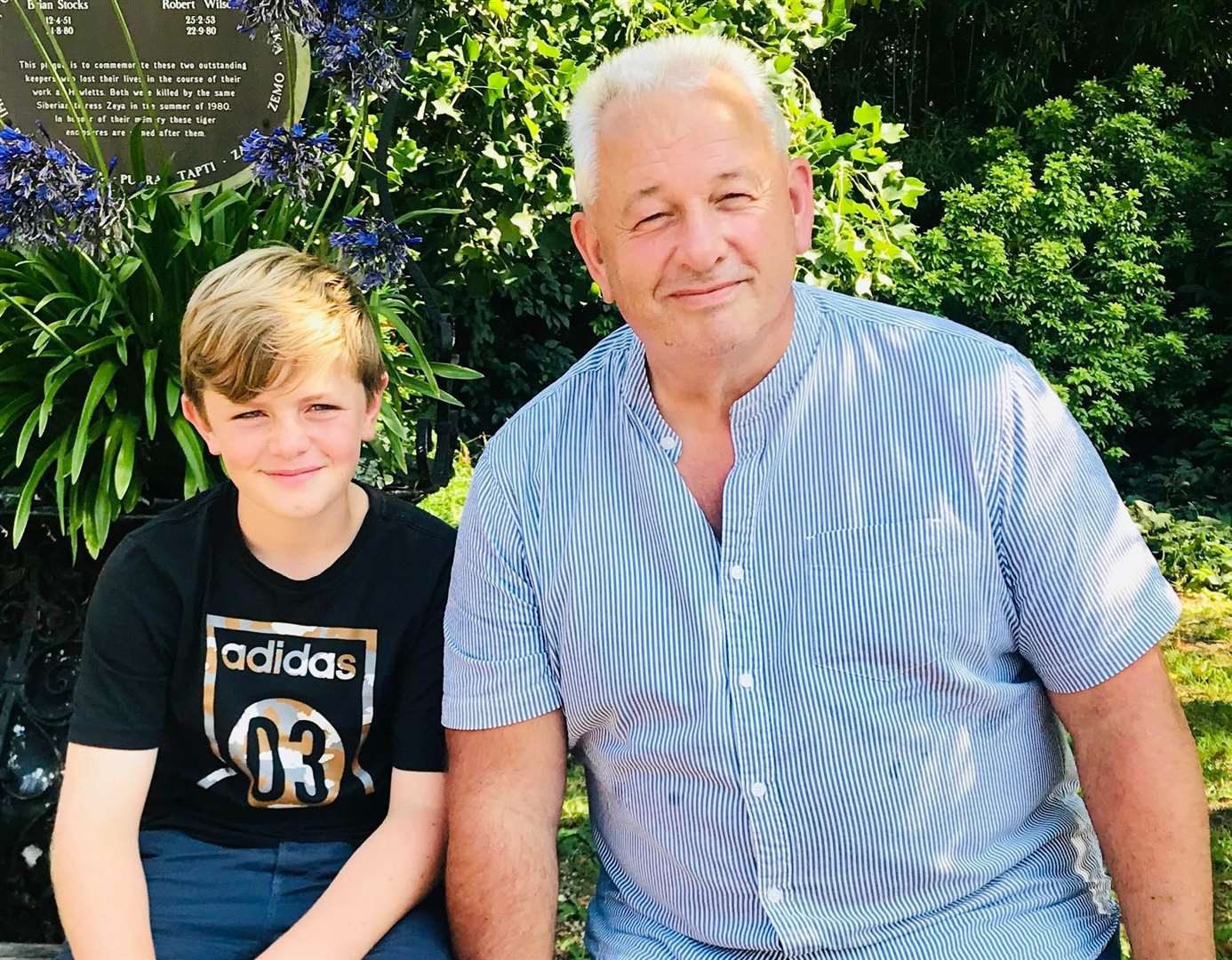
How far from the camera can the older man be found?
1808mm

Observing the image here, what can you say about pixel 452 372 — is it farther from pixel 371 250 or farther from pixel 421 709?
pixel 421 709

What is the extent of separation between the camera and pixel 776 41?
15.5 ft

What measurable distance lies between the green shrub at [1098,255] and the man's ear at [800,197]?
456 centimetres

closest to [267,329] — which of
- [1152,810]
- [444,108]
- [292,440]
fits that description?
[292,440]

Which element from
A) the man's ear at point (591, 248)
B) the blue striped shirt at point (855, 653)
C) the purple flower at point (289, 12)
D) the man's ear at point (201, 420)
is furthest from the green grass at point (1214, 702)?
the purple flower at point (289, 12)

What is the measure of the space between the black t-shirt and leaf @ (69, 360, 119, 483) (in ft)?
1.58

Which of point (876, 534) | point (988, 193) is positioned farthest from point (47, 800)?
point (988, 193)

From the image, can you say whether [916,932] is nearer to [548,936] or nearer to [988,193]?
[548,936]

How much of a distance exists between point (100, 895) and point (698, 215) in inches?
52.8

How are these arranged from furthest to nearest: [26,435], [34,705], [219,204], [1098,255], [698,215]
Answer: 1. [1098,255]
2. [219,204]
3. [34,705]
4. [26,435]
5. [698,215]

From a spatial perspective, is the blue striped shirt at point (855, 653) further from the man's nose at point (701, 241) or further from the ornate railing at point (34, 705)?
the ornate railing at point (34, 705)

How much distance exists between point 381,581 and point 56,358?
1055 mm

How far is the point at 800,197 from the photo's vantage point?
2.03 meters

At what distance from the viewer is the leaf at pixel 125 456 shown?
2516 millimetres
